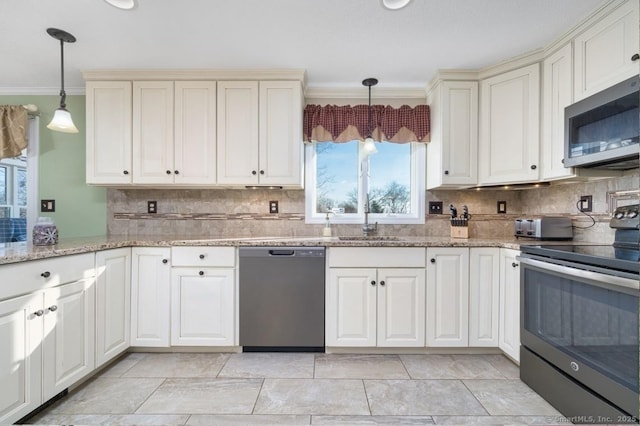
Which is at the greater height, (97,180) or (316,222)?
(97,180)

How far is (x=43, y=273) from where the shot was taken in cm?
158

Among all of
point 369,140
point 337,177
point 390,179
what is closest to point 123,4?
point 369,140

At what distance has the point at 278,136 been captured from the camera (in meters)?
2.54

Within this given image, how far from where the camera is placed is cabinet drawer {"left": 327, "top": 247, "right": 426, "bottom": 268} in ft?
7.55

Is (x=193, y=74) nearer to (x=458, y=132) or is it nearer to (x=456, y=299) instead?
(x=458, y=132)

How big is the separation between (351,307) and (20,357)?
185 cm

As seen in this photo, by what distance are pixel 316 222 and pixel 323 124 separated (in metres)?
0.89

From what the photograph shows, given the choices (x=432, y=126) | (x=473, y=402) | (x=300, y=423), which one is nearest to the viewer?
(x=300, y=423)

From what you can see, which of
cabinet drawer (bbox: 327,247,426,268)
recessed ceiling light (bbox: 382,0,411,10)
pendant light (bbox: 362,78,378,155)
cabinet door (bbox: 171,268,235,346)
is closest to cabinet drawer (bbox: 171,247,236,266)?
cabinet door (bbox: 171,268,235,346)

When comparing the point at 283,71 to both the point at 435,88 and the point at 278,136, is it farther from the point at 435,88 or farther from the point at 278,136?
the point at 435,88

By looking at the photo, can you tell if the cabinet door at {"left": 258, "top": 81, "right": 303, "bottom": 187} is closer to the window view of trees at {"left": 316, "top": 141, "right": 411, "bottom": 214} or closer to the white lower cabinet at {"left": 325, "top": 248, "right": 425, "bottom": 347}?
Answer: the window view of trees at {"left": 316, "top": 141, "right": 411, "bottom": 214}

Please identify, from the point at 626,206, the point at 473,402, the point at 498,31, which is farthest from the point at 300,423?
the point at 498,31

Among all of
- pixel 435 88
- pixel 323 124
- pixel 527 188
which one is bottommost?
Result: pixel 527 188

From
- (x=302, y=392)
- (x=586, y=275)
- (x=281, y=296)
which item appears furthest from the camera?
(x=281, y=296)
